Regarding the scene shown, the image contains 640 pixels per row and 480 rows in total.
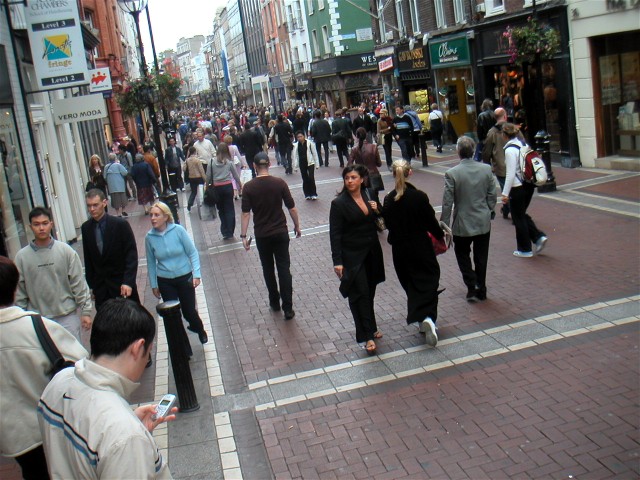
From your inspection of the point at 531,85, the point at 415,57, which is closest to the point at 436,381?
→ the point at 531,85

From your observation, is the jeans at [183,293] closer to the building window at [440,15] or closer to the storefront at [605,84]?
the storefront at [605,84]

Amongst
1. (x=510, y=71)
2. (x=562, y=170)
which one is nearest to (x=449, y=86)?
(x=510, y=71)

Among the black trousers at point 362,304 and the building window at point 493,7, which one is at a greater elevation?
the building window at point 493,7

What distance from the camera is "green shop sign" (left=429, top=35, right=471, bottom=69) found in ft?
78.2

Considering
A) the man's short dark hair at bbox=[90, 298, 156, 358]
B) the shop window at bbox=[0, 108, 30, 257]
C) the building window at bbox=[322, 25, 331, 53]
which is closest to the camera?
the man's short dark hair at bbox=[90, 298, 156, 358]

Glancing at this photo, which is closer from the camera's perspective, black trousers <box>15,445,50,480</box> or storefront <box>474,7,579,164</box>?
black trousers <box>15,445,50,480</box>

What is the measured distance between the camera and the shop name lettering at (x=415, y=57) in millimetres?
28545

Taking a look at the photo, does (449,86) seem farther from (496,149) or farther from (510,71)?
(496,149)

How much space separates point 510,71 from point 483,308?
14531 mm

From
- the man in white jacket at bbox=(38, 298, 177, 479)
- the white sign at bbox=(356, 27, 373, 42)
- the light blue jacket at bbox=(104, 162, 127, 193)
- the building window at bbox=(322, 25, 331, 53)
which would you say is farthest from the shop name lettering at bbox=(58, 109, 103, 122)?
the building window at bbox=(322, 25, 331, 53)

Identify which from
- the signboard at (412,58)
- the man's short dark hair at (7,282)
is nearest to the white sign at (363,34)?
the signboard at (412,58)

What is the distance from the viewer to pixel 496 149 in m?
12.3

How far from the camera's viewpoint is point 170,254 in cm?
773

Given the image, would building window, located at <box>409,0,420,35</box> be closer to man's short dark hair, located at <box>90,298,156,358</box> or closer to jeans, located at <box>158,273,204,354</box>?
jeans, located at <box>158,273,204,354</box>
